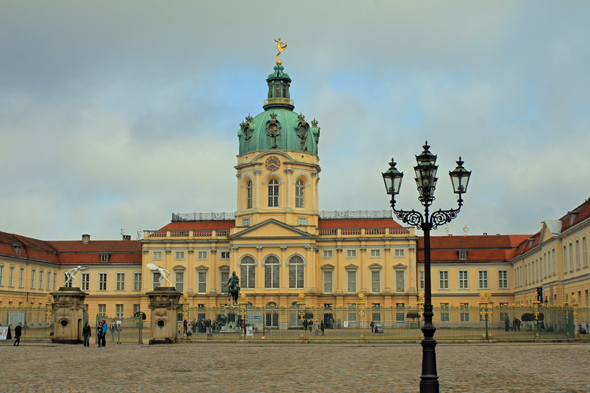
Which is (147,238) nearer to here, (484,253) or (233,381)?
(484,253)

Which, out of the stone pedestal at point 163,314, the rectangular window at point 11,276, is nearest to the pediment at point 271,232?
the rectangular window at point 11,276

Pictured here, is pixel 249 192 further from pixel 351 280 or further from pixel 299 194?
pixel 351 280

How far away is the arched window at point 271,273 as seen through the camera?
85688 millimetres

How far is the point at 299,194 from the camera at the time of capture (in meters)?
89.4

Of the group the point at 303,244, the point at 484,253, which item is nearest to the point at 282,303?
the point at 303,244

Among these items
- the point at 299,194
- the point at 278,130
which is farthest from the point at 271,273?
the point at 278,130

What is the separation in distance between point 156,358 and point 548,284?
4501cm

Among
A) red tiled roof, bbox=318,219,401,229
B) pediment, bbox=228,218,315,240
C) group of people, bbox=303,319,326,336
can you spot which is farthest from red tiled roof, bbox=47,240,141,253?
group of people, bbox=303,319,326,336

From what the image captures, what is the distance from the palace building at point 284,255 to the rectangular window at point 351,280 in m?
0.12

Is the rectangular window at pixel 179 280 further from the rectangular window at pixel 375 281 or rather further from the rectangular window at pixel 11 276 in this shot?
the rectangular window at pixel 375 281

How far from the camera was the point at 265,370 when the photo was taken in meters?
25.5

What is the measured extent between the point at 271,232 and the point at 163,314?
4399 cm

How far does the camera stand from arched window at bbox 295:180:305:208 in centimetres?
8919

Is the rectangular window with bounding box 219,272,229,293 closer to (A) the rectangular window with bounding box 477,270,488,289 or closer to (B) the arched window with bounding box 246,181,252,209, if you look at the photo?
(B) the arched window with bounding box 246,181,252,209
